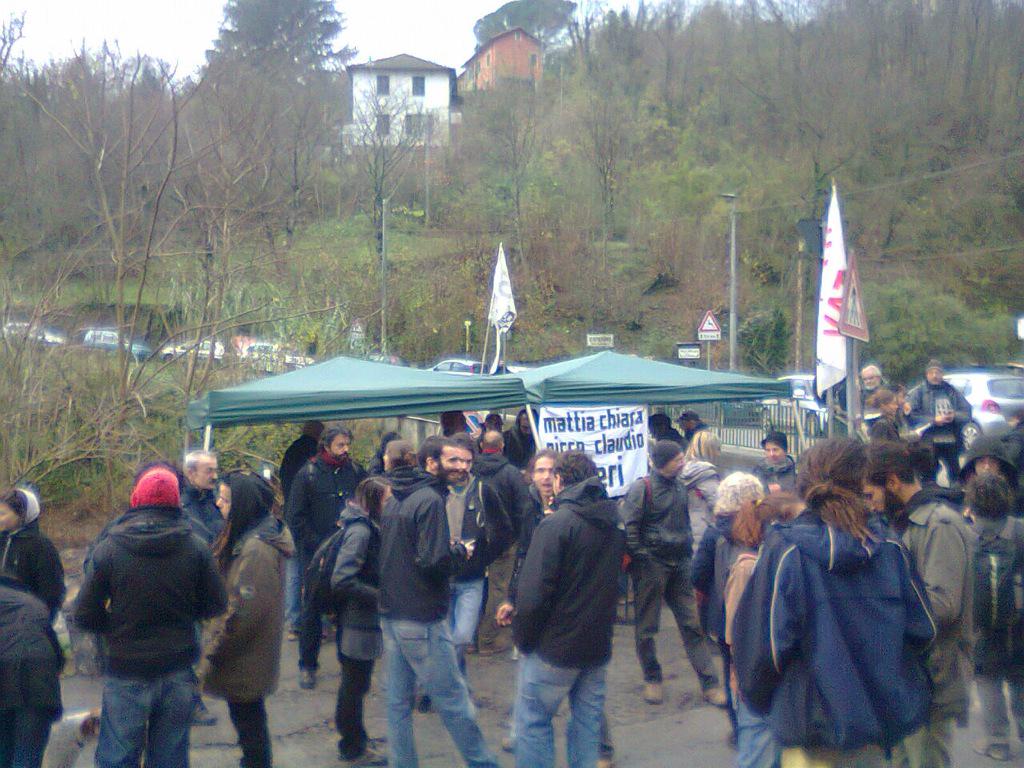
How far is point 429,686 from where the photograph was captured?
4953 millimetres

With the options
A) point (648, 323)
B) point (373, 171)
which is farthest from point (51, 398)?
point (648, 323)

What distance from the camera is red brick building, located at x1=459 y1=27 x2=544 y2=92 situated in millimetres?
76688

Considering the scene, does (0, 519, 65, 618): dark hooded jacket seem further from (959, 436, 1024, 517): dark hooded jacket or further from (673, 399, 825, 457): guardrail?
(673, 399, 825, 457): guardrail

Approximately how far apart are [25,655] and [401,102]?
149ft

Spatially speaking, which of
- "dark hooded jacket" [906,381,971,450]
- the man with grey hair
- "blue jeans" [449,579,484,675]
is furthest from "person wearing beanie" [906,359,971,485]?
the man with grey hair

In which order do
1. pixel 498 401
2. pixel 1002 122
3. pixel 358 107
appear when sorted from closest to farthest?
pixel 498 401, pixel 1002 122, pixel 358 107

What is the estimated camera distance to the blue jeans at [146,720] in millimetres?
4152

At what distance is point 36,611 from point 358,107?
134 feet

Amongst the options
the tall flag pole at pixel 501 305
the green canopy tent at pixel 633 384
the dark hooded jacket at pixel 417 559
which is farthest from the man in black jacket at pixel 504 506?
the tall flag pole at pixel 501 305

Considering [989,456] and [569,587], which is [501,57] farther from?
[569,587]

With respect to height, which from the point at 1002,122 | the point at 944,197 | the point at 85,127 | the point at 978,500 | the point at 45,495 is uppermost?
the point at 1002,122

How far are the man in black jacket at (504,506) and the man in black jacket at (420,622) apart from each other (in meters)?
1.15

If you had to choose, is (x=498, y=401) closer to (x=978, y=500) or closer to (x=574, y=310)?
(x=978, y=500)

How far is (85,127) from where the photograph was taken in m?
11.7
